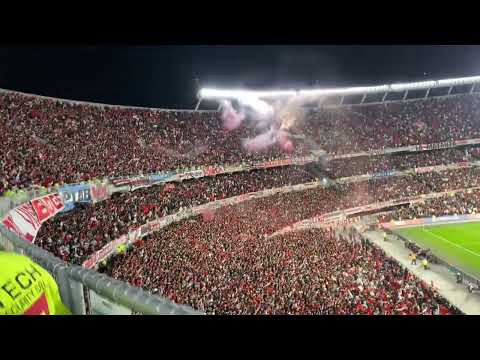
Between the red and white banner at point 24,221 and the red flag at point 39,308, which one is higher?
the red and white banner at point 24,221

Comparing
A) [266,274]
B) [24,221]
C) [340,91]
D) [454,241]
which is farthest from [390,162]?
[24,221]

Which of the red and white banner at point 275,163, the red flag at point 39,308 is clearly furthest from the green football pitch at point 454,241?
the red flag at point 39,308

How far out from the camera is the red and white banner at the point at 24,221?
41.1ft

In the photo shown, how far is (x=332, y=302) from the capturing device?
1509 cm

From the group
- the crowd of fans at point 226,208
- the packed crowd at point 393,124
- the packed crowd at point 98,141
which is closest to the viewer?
the crowd of fans at point 226,208

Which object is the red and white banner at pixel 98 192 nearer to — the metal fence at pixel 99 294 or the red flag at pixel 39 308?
the metal fence at pixel 99 294

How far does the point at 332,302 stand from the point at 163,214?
13.3m

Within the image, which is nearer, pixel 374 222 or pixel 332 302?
pixel 332 302

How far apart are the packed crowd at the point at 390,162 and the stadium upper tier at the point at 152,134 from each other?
4.85 ft

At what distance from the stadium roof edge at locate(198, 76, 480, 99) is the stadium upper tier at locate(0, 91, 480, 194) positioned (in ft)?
6.65

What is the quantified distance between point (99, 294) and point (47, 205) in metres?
15.7

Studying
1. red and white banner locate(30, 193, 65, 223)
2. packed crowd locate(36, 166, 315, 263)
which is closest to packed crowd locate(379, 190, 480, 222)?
packed crowd locate(36, 166, 315, 263)
